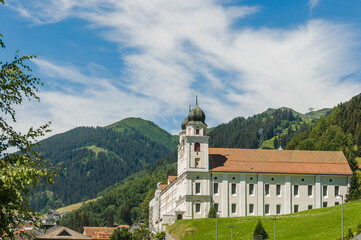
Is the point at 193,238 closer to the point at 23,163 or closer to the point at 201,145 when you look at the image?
the point at 201,145

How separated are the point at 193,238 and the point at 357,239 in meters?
32.4

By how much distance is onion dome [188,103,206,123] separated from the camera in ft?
350

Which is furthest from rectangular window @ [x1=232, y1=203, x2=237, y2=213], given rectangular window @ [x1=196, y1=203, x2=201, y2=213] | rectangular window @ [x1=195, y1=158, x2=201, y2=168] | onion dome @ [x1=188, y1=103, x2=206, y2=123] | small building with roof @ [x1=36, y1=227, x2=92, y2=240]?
small building with roof @ [x1=36, y1=227, x2=92, y2=240]

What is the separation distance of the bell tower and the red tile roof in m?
2.33

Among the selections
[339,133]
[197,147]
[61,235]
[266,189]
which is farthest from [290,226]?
[339,133]

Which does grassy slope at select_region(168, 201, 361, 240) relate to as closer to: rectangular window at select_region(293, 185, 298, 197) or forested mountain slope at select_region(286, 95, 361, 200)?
rectangular window at select_region(293, 185, 298, 197)

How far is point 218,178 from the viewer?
104m

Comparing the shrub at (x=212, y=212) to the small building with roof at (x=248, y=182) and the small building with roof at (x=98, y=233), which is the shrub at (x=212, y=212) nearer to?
the small building with roof at (x=248, y=182)

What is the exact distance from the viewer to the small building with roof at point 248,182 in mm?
103125

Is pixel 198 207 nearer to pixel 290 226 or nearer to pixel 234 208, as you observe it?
pixel 234 208

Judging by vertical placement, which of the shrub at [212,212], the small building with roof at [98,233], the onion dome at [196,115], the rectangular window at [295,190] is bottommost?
the small building with roof at [98,233]

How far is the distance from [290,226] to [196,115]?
35.3 m

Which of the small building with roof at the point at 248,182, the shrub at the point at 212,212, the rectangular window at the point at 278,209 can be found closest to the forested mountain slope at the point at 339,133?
the small building with roof at the point at 248,182

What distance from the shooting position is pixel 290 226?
253 ft
